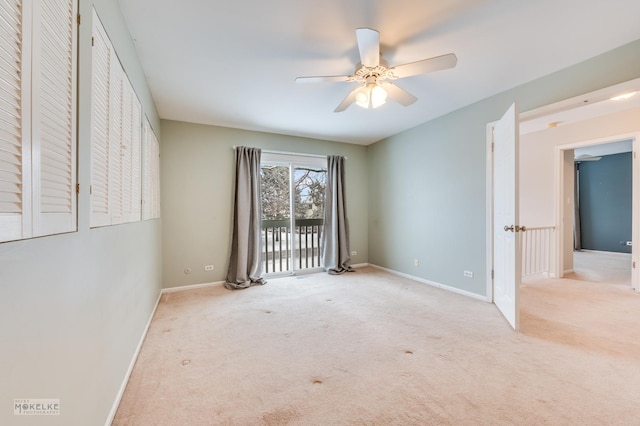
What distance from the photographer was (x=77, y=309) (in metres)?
1.04

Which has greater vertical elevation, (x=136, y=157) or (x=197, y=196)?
(x=136, y=157)

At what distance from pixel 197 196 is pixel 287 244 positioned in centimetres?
171

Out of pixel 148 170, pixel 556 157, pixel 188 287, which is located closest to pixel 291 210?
pixel 188 287

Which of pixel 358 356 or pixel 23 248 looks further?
pixel 358 356

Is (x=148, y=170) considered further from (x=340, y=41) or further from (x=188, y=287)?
(x=340, y=41)

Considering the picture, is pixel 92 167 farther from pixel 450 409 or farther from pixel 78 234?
pixel 450 409

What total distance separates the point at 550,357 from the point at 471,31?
8.37ft

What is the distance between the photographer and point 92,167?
4.04 ft

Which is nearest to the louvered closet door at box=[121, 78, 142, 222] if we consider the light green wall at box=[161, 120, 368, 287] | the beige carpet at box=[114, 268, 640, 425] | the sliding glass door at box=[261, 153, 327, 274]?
the beige carpet at box=[114, 268, 640, 425]

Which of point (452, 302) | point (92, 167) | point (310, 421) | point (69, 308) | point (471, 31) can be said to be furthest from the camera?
point (452, 302)

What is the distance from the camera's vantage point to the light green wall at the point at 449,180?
242 cm

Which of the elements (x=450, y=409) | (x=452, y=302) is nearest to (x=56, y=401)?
(x=450, y=409)

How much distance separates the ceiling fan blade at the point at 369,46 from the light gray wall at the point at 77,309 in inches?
57.9

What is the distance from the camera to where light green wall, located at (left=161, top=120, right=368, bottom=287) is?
12.2ft
